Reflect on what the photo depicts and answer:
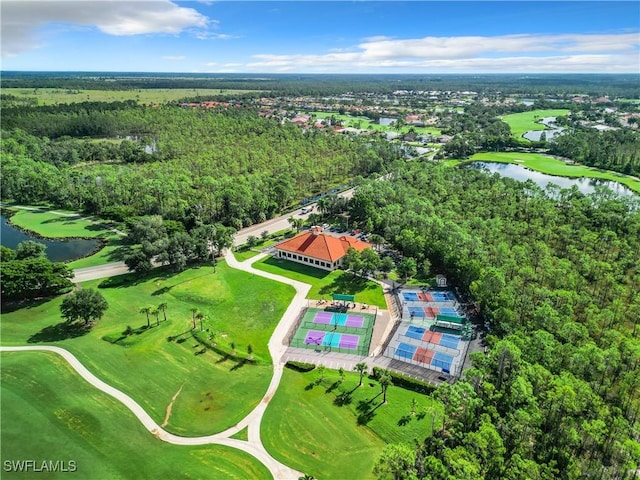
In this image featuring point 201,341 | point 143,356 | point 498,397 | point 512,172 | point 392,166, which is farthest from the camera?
point 512,172

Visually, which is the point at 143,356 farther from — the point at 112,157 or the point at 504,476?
the point at 112,157

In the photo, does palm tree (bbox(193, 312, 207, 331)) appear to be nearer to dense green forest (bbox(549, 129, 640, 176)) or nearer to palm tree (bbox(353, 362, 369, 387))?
palm tree (bbox(353, 362, 369, 387))

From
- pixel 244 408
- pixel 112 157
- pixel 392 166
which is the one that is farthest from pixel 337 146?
pixel 244 408

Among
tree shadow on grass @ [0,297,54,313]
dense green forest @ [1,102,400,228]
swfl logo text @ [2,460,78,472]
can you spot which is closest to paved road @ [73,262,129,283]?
tree shadow on grass @ [0,297,54,313]

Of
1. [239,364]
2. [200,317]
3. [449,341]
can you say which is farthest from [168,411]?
[449,341]

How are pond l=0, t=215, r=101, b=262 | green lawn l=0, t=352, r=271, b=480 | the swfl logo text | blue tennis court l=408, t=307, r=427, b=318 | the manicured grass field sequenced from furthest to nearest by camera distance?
the manicured grass field → pond l=0, t=215, r=101, b=262 → blue tennis court l=408, t=307, r=427, b=318 → green lawn l=0, t=352, r=271, b=480 → the swfl logo text

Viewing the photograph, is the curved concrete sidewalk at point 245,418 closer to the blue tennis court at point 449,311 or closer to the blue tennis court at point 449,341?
the blue tennis court at point 449,341
